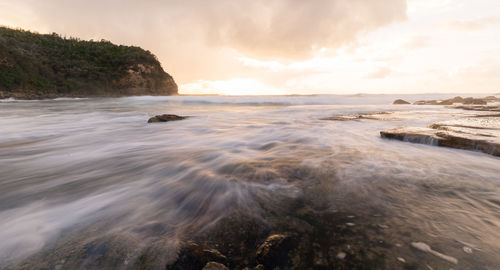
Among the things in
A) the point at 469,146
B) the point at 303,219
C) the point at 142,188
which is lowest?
→ the point at 142,188

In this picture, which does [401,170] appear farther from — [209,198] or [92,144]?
[92,144]

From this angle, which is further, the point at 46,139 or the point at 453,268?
the point at 46,139

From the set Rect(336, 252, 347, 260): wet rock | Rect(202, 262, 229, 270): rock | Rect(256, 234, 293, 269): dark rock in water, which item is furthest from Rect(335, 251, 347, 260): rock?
Rect(202, 262, 229, 270): rock

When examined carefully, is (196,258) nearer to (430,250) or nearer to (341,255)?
(341,255)

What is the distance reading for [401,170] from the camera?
255 cm

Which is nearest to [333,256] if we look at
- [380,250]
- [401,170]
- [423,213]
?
[380,250]

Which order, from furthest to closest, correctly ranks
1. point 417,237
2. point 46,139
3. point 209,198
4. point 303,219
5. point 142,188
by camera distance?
point 46,139, point 142,188, point 209,198, point 303,219, point 417,237

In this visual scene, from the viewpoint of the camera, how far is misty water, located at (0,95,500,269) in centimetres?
121

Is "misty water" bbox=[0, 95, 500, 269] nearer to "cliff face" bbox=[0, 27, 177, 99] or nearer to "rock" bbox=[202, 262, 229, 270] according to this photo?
"rock" bbox=[202, 262, 229, 270]

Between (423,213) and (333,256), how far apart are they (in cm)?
99

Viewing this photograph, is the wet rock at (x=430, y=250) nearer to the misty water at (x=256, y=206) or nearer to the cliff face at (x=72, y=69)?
the misty water at (x=256, y=206)

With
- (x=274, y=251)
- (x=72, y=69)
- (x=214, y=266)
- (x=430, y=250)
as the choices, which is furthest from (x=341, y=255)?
(x=72, y=69)

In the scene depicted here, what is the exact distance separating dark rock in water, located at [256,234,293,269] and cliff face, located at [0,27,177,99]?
1370 inches

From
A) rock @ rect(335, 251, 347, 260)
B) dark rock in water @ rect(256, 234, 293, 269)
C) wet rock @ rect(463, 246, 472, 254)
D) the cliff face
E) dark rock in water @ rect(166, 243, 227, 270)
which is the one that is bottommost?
dark rock in water @ rect(166, 243, 227, 270)
